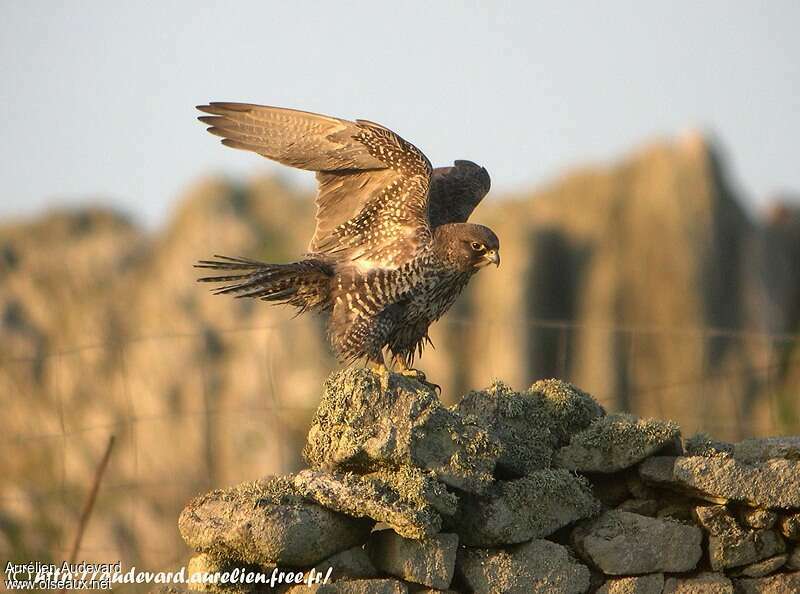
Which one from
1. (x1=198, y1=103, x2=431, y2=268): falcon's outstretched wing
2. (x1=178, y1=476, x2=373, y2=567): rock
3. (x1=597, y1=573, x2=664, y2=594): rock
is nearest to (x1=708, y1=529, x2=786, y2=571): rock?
(x1=597, y1=573, x2=664, y2=594): rock

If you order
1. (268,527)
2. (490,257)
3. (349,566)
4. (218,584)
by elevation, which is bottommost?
(218,584)

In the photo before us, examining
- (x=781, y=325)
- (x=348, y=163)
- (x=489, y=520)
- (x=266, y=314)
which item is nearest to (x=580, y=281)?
(x=781, y=325)

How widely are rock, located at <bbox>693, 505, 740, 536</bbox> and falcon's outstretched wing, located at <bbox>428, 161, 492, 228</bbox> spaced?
259 centimetres

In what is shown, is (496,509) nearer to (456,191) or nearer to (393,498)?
(393,498)

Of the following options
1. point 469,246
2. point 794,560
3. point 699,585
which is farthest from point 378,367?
point 794,560

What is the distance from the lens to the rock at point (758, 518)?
5512mm

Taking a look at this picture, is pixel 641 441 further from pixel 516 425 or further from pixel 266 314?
pixel 266 314

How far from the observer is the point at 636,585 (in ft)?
17.7

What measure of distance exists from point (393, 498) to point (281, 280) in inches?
76.2

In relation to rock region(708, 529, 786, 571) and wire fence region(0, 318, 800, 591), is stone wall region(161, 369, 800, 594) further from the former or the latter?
wire fence region(0, 318, 800, 591)

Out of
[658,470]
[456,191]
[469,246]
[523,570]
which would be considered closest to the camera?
[523,570]

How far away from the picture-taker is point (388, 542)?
5270 millimetres

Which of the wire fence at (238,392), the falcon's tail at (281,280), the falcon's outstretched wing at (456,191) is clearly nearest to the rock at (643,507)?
the falcon's tail at (281,280)

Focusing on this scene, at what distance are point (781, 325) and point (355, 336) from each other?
48.0 feet
